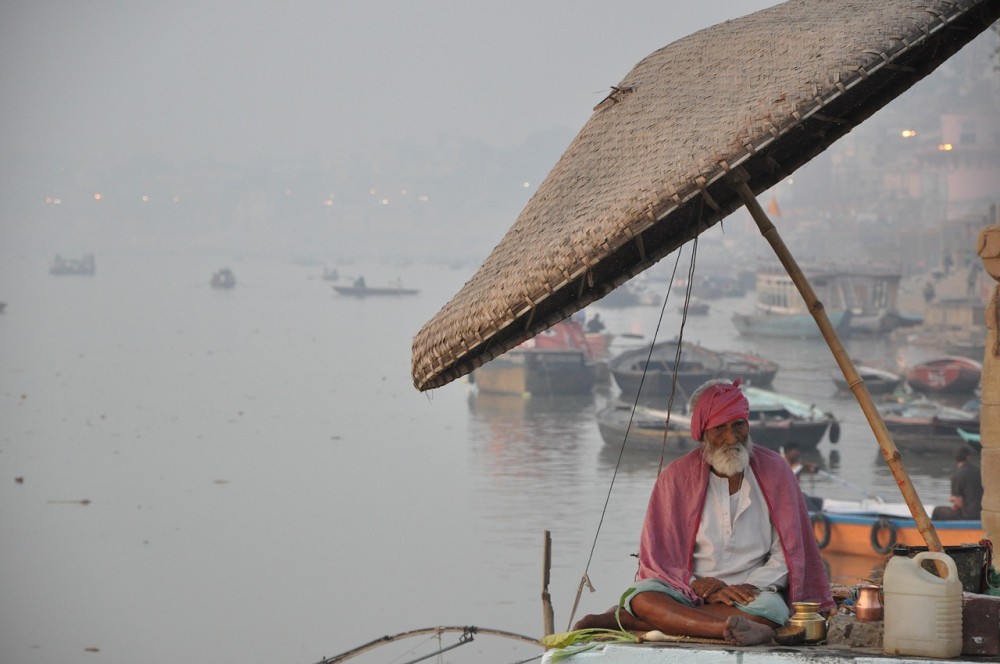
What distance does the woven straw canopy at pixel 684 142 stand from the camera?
3287mm

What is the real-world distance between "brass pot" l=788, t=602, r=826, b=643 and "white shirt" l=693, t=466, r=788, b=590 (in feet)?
0.90

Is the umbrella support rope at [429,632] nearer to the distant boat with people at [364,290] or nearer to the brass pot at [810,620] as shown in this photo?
the brass pot at [810,620]

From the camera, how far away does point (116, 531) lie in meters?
23.2

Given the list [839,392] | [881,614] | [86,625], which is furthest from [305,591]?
[839,392]

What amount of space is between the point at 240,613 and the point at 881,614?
46.9 feet

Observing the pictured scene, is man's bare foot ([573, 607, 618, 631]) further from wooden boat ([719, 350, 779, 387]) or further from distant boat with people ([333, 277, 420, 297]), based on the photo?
distant boat with people ([333, 277, 420, 297])

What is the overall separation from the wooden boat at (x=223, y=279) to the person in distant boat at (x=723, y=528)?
100 metres

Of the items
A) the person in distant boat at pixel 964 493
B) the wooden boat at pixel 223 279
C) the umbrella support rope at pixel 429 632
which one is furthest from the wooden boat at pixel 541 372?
the wooden boat at pixel 223 279

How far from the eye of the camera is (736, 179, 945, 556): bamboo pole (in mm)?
3785

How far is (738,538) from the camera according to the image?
3646 millimetres

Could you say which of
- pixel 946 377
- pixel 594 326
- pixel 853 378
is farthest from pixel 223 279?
pixel 853 378

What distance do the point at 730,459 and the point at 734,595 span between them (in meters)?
0.37

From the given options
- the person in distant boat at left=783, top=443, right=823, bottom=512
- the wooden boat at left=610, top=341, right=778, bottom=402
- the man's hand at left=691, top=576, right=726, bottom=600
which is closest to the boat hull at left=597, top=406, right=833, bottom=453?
the wooden boat at left=610, top=341, right=778, bottom=402

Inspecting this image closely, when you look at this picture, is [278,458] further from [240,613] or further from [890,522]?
[890,522]
